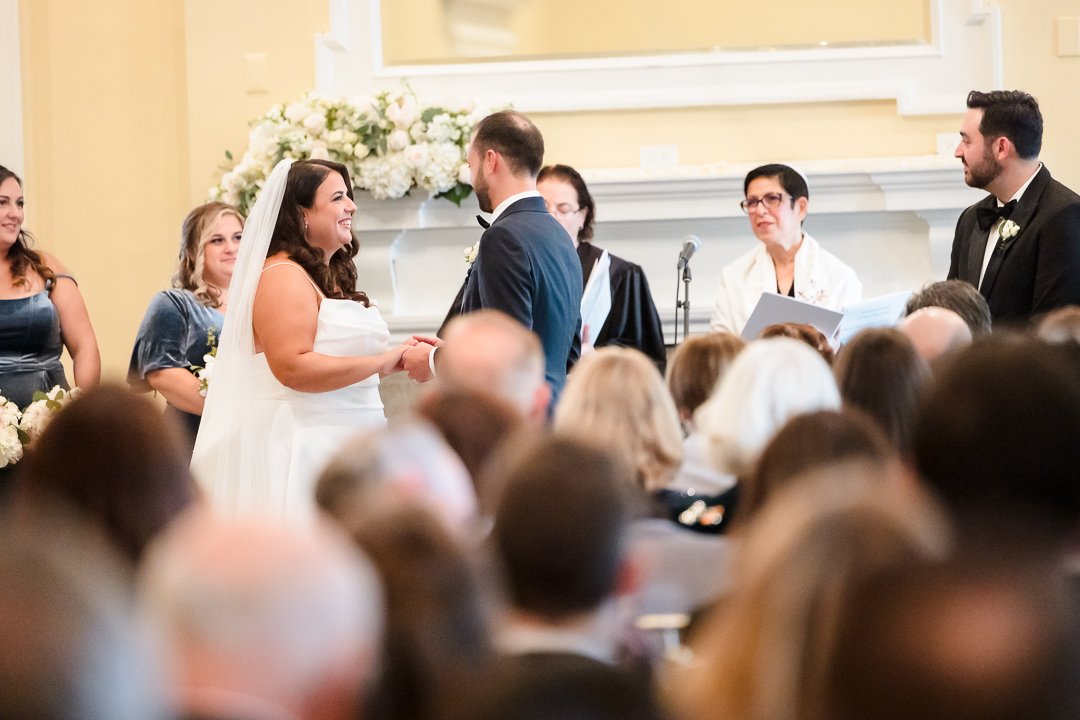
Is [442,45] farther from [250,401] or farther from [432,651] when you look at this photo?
[432,651]

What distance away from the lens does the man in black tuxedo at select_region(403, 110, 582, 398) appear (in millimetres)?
4117

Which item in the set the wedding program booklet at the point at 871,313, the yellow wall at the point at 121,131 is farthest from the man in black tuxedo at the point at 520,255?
the yellow wall at the point at 121,131

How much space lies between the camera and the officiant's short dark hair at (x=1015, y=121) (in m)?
5.05

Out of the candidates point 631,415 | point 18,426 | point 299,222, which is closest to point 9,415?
point 18,426

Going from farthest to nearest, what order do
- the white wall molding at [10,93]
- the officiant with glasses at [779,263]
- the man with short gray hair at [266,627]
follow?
the white wall molding at [10,93] < the officiant with glasses at [779,263] < the man with short gray hair at [266,627]

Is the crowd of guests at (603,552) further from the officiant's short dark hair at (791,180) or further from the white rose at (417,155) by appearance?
the white rose at (417,155)

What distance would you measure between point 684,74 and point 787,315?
1910 mm

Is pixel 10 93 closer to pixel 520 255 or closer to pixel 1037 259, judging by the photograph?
pixel 520 255

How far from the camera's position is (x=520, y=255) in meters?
4.12

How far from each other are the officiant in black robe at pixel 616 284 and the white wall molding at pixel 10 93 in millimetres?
2564

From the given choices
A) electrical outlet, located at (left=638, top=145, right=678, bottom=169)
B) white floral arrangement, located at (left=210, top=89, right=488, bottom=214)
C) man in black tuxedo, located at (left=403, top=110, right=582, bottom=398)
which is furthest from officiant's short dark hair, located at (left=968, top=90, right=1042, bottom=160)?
white floral arrangement, located at (left=210, top=89, right=488, bottom=214)

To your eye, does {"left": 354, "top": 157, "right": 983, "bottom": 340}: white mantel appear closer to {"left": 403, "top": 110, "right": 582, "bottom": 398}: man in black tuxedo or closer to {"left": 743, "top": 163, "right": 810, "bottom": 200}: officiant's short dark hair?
{"left": 743, "top": 163, "right": 810, "bottom": 200}: officiant's short dark hair

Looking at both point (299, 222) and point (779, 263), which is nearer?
point (299, 222)

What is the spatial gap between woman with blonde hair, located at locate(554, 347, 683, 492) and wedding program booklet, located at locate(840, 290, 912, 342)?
6.88ft
